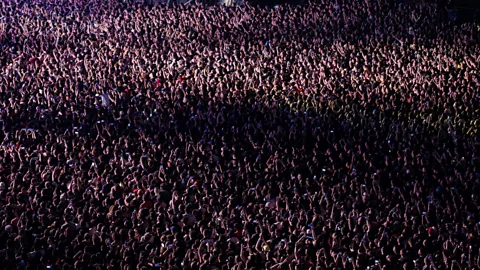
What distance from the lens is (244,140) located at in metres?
13.3

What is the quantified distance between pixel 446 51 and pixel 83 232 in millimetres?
9322

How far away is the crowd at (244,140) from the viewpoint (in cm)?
993

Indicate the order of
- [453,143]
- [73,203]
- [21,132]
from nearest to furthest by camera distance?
[73,203]
[453,143]
[21,132]

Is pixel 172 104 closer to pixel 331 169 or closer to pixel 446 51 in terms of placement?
pixel 331 169

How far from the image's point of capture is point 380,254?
31.3 feet

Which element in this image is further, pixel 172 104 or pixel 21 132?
pixel 172 104

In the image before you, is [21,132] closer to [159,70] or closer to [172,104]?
[172,104]

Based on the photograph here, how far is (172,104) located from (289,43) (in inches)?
162

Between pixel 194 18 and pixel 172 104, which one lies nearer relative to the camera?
pixel 172 104

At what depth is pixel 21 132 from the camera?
45.6ft

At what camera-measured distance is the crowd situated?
32.6 feet

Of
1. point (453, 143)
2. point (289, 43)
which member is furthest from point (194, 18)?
point (453, 143)

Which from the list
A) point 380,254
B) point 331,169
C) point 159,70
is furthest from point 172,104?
point 380,254

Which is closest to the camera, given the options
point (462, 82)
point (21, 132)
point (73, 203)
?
point (73, 203)
